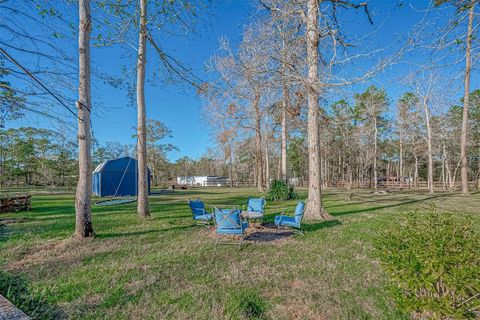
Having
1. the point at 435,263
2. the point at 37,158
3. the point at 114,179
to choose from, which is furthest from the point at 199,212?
the point at 37,158

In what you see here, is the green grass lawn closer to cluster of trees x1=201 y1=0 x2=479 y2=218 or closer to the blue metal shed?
cluster of trees x1=201 y1=0 x2=479 y2=218

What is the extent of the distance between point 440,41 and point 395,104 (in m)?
26.5

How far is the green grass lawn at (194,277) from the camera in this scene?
8.25 ft

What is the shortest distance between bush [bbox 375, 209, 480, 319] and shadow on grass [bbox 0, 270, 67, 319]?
316 centimetres

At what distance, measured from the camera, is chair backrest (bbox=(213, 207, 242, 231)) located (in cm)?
507

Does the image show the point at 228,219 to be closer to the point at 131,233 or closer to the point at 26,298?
the point at 131,233

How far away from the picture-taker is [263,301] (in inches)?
106

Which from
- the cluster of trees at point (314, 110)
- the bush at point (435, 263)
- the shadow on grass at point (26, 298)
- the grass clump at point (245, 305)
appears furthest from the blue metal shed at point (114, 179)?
the bush at point (435, 263)

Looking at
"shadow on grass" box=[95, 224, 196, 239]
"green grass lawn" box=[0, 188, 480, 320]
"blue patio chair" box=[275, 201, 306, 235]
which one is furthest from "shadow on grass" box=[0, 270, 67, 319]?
"blue patio chair" box=[275, 201, 306, 235]

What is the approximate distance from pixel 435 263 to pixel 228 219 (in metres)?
3.78

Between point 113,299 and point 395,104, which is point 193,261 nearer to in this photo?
point 113,299

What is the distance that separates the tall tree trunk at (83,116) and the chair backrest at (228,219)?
2968 mm

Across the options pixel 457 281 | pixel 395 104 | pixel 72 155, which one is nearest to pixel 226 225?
pixel 457 281

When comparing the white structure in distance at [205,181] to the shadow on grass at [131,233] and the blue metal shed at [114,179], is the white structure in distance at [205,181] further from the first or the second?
the shadow on grass at [131,233]
